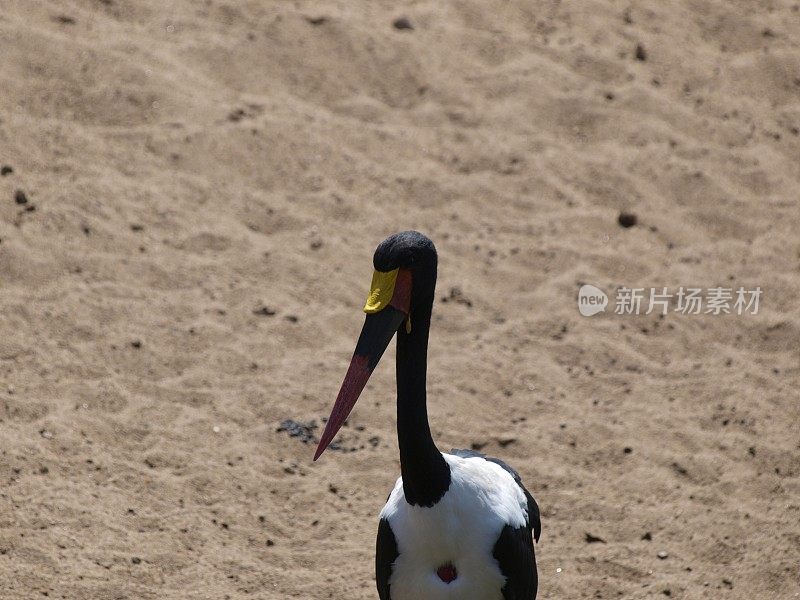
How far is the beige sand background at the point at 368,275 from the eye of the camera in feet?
16.5

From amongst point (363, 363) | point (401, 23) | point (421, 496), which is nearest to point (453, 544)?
point (421, 496)

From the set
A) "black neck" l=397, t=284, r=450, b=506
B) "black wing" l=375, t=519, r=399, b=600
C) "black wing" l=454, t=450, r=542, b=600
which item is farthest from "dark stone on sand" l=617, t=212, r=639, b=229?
"black wing" l=375, t=519, r=399, b=600

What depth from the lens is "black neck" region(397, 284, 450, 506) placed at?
3.93 meters

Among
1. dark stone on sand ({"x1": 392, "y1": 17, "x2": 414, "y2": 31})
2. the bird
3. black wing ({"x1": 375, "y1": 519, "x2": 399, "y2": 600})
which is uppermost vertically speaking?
dark stone on sand ({"x1": 392, "y1": 17, "x2": 414, "y2": 31})

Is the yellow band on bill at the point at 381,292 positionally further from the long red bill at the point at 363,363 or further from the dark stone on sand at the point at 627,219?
the dark stone on sand at the point at 627,219

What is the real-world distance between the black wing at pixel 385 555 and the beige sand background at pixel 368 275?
684 millimetres

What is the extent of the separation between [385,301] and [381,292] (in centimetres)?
3

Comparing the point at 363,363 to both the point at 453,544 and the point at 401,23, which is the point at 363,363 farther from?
the point at 401,23

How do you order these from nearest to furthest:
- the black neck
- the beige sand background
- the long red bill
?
the long red bill
the black neck
the beige sand background

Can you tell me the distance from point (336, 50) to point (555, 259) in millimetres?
2131

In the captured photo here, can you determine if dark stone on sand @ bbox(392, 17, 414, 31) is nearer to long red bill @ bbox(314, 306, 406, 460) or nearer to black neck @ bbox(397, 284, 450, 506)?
black neck @ bbox(397, 284, 450, 506)

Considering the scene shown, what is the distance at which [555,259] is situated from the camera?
6668 millimetres

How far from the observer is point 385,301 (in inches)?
152

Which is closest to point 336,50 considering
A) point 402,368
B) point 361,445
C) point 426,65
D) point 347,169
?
point 426,65
